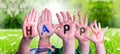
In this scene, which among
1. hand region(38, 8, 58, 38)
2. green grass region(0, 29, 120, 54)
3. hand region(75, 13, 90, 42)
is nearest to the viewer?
hand region(38, 8, 58, 38)

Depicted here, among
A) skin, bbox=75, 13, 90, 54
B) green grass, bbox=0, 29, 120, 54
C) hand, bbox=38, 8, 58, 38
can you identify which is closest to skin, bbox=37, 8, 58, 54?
hand, bbox=38, 8, 58, 38

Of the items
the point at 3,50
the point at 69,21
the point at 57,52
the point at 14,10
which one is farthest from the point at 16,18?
the point at 69,21

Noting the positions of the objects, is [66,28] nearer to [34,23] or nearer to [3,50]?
[34,23]

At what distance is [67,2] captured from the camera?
2971 millimetres

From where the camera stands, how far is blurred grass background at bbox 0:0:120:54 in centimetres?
287

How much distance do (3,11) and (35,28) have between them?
0.79m

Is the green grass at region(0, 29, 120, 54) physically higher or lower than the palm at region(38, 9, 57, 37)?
lower

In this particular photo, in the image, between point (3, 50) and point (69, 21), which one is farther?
point (3, 50)

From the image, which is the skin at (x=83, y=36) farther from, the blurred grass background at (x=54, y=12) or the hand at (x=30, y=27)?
the blurred grass background at (x=54, y=12)

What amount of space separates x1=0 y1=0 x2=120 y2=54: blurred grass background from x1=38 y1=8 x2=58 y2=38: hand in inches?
25.0

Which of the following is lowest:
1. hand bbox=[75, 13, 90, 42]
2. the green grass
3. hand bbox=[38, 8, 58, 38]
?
the green grass

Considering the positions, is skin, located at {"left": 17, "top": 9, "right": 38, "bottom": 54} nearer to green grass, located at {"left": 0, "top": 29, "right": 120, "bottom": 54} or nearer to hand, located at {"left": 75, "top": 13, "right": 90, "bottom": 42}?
hand, located at {"left": 75, "top": 13, "right": 90, "bottom": 42}

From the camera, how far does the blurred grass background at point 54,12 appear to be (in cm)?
287

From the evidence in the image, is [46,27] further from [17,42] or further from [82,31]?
[17,42]
